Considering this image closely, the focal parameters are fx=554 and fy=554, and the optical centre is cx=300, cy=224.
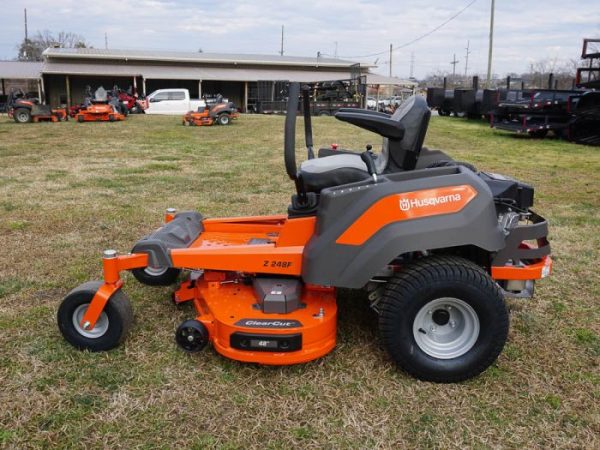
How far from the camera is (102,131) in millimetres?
16688

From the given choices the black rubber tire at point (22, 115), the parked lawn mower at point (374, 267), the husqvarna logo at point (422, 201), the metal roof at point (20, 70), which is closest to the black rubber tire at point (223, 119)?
the black rubber tire at point (22, 115)

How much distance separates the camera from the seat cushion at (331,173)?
10.4 ft

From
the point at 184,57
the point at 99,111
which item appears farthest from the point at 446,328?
the point at 184,57

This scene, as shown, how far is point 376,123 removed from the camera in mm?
2951

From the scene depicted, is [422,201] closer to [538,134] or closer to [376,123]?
[376,123]

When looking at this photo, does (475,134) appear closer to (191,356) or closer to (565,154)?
(565,154)

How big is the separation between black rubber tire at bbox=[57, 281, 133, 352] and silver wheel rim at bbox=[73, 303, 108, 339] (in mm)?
16

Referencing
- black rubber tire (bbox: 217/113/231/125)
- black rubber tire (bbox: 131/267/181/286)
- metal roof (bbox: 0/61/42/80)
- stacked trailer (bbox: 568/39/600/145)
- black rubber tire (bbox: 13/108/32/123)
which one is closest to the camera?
black rubber tire (bbox: 131/267/181/286)

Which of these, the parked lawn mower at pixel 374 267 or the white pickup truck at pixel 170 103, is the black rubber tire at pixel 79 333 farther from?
the white pickup truck at pixel 170 103

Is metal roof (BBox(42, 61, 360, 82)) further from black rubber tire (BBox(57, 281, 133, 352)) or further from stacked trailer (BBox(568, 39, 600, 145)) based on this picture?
black rubber tire (BBox(57, 281, 133, 352))

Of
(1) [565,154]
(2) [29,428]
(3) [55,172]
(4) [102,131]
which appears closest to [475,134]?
(1) [565,154]

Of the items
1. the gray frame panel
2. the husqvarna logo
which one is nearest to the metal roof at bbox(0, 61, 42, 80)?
the gray frame panel

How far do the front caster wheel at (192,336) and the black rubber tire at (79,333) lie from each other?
0.36 metres

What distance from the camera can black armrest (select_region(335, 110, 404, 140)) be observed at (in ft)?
9.70
